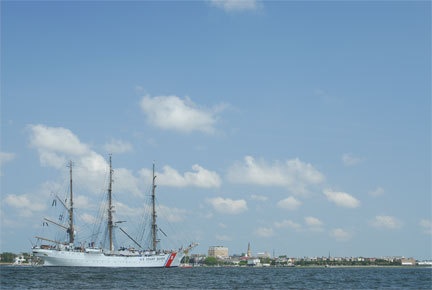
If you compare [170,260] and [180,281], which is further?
[170,260]

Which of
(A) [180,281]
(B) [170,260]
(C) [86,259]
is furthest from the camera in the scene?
(B) [170,260]

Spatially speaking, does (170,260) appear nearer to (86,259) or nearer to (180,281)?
(86,259)

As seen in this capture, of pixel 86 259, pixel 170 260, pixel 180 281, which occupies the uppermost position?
pixel 86 259

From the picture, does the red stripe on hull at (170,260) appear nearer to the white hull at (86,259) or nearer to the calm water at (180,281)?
the white hull at (86,259)

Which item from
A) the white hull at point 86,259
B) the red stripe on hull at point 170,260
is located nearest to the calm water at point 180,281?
the white hull at point 86,259

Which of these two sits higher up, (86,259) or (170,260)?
(86,259)

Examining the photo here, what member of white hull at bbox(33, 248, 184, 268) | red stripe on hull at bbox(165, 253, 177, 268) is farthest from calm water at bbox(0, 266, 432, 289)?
red stripe on hull at bbox(165, 253, 177, 268)

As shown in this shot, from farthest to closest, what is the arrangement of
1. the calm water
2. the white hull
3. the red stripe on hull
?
the red stripe on hull, the white hull, the calm water

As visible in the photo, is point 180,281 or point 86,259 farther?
point 86,259

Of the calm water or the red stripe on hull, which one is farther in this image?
the red stripe on hull

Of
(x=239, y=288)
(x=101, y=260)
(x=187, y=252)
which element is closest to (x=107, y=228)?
(x=101, y=260)

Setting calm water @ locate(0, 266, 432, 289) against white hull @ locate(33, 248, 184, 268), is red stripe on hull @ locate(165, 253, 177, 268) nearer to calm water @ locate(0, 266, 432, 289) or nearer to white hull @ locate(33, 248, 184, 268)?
white hull @ locate(33, 248, 184, 268)

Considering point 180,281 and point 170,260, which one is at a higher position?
point 170,260

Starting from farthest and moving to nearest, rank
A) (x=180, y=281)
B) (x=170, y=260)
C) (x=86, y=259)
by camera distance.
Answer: (x=170, y=260) → (x=86, y=259) → (x=180, y=281)
